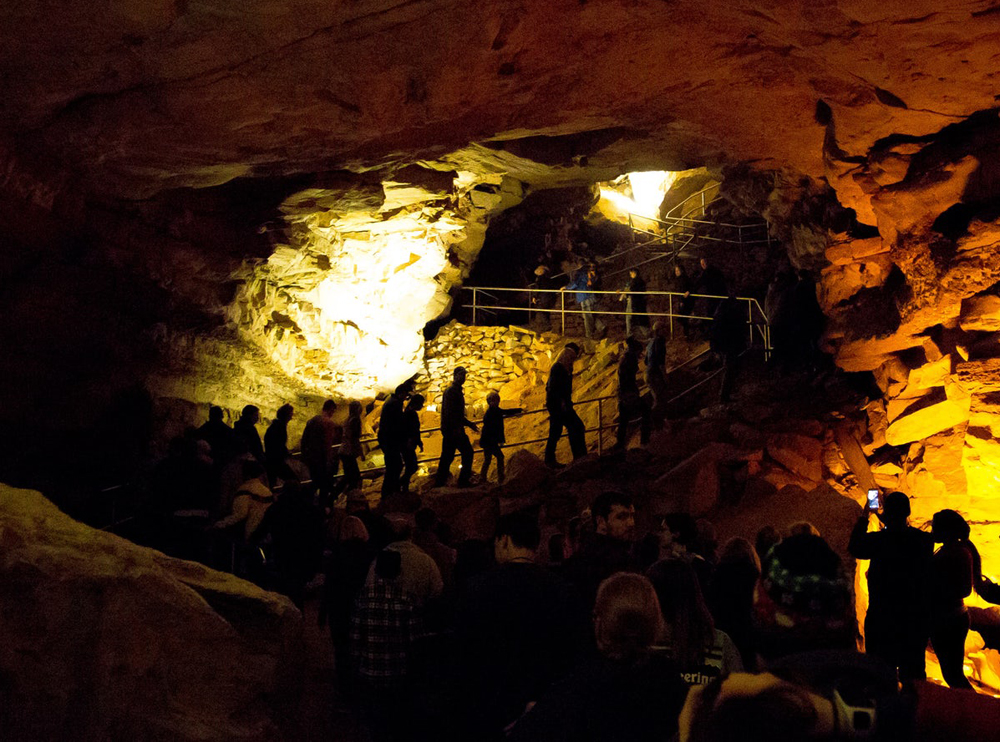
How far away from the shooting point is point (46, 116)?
8328 mm

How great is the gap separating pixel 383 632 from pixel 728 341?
26.5 feet

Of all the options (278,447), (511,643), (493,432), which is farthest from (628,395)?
(511,643)

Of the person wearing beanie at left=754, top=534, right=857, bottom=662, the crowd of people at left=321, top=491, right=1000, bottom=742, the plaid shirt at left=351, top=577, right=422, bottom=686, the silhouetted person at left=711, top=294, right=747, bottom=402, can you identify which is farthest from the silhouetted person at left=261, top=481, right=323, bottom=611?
the silhouetted person at left=711, top=294, right=747, bottom=402

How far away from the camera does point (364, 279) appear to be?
14117 mm

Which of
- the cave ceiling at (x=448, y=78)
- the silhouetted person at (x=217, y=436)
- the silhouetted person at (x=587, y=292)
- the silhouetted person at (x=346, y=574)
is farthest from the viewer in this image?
the silhouetted person at (x=587, y=292)

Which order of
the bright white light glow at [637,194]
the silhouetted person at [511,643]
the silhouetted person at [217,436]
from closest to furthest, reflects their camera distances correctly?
the silhouetted person at [511,643] < the silhouetted person at [217,436] < the bright white light glow at [637,194]

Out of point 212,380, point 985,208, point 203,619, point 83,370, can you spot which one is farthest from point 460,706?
point 212,380

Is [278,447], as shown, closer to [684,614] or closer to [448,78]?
[448,78]

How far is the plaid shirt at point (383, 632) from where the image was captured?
424 centimetres

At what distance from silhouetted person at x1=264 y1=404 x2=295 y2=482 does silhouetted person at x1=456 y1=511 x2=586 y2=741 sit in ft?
21.7

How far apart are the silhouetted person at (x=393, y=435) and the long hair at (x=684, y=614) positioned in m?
7.18

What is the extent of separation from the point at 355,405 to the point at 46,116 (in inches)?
188

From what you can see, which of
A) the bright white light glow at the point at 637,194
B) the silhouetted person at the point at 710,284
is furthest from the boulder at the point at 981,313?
the bright white light glow at the point at 637,194

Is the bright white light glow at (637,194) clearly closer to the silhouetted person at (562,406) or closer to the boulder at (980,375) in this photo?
the silhouetted person at (562,406)
